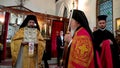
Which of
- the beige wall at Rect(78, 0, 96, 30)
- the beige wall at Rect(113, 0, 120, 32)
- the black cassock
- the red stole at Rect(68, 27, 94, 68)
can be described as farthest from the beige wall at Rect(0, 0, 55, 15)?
the red stole at Rect(68, 27, 94, 68)

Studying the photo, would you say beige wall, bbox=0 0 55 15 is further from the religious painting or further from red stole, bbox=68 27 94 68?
red stole, bbox=68 27 94 68

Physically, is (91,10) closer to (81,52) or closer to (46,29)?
(46,29)

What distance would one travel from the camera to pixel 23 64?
4.42 m

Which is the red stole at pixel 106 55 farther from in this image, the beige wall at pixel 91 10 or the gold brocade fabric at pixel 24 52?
the beige wall at pixel 91 10

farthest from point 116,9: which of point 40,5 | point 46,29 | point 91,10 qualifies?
point 40,5

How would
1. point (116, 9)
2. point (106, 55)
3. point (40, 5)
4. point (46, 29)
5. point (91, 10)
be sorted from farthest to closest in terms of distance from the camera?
1. point (40, 5)
2. point (46, 29)
3. point (91, 10)
4. point (116, 9)
5. point (106, 55)

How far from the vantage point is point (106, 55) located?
11.8 feet

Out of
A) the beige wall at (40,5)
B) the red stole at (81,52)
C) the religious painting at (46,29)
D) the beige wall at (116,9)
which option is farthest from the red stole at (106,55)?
the beige wall at (40,5)

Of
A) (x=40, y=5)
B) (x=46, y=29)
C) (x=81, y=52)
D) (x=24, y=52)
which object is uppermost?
(x=40, y=5)

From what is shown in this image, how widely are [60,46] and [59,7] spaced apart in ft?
26.8

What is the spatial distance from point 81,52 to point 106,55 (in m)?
1.31

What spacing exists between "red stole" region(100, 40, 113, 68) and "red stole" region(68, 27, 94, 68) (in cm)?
117

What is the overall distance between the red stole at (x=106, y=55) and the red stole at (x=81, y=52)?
1167mm

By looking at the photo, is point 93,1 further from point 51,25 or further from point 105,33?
point 105,33
